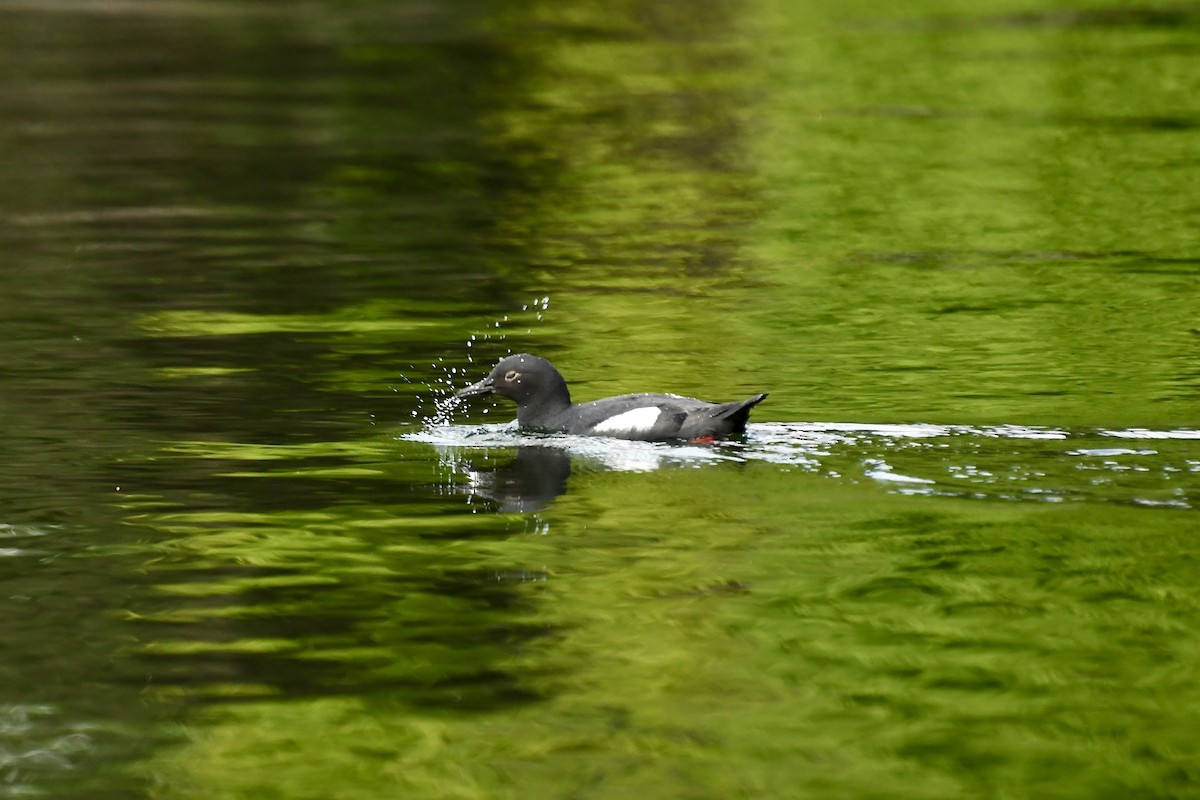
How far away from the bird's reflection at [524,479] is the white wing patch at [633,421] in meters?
0.30

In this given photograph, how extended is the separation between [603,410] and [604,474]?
651mm

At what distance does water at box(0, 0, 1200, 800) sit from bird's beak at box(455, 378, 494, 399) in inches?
10.5

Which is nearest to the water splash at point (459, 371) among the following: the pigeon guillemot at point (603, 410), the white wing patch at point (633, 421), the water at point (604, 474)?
the water at point (604, 474)

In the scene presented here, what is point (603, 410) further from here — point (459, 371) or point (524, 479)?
point (459, 371)

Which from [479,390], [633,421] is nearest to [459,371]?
[479,390]

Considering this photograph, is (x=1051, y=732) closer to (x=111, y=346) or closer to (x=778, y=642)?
(x=778, y=642)

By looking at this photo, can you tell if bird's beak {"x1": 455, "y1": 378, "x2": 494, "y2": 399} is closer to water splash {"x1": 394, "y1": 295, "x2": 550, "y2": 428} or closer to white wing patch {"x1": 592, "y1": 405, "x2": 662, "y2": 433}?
water splash {"x1": 394, "y1": 295, "x2": 550, "y2": 428}

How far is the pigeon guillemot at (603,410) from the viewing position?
12406 millimetres

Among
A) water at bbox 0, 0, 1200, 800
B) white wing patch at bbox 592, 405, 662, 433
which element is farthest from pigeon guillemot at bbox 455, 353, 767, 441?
water at bbox 0, 0, 1200, 800

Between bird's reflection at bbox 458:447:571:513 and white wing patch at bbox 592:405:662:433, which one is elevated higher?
white wing patch at bbox 592:405:662:433

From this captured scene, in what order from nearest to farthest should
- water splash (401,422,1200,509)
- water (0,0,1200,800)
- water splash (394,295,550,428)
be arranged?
water (0,0,1200,800), water splash (401,422,1200,509), water splash (394,295,550,428)

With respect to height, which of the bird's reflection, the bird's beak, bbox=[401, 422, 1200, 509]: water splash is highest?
the bird's beak

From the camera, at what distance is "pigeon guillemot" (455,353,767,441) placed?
1241cm

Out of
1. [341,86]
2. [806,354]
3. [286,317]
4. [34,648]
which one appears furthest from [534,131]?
[34,648]
